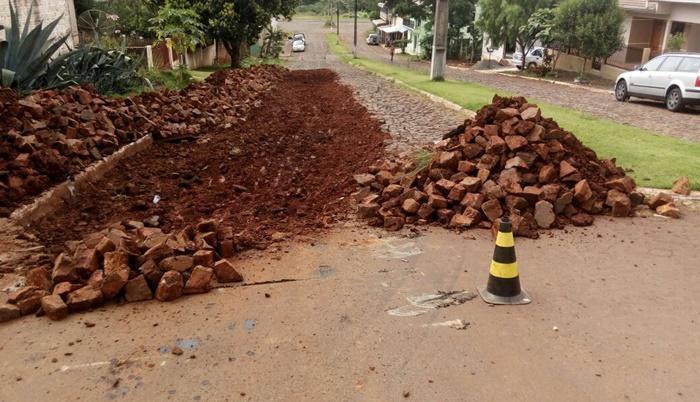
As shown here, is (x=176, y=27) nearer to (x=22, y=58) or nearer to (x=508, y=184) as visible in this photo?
(x=22, y=58)

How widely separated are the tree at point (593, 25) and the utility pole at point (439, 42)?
10.6 meters

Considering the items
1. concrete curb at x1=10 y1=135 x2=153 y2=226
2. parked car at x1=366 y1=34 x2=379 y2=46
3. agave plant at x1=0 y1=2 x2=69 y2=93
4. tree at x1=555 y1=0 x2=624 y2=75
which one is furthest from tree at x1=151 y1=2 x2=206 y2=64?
parked car at x1=366 y1=34 x2=379 y2=46

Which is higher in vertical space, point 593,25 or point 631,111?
point 593,25

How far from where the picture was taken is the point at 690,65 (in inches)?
661

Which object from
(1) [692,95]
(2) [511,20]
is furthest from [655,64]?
(2) [511,20]

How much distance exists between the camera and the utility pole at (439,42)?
20.4 m

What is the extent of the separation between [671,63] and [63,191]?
17547 mm

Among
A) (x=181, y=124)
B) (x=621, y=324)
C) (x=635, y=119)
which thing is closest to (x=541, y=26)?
(x=635, y=119)

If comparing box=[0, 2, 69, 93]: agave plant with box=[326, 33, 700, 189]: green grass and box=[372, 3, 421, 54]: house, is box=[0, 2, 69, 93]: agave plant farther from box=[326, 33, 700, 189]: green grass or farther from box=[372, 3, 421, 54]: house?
box=[372, 3, 421, 54]: house

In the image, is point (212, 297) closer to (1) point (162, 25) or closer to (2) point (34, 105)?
(2) point (34, 105)

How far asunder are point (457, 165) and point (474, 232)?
3.36 feet

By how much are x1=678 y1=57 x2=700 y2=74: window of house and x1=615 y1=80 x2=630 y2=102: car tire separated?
238 centimetres

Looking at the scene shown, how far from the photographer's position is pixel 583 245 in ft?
17.9

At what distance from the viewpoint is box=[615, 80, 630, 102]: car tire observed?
64.1 ft
